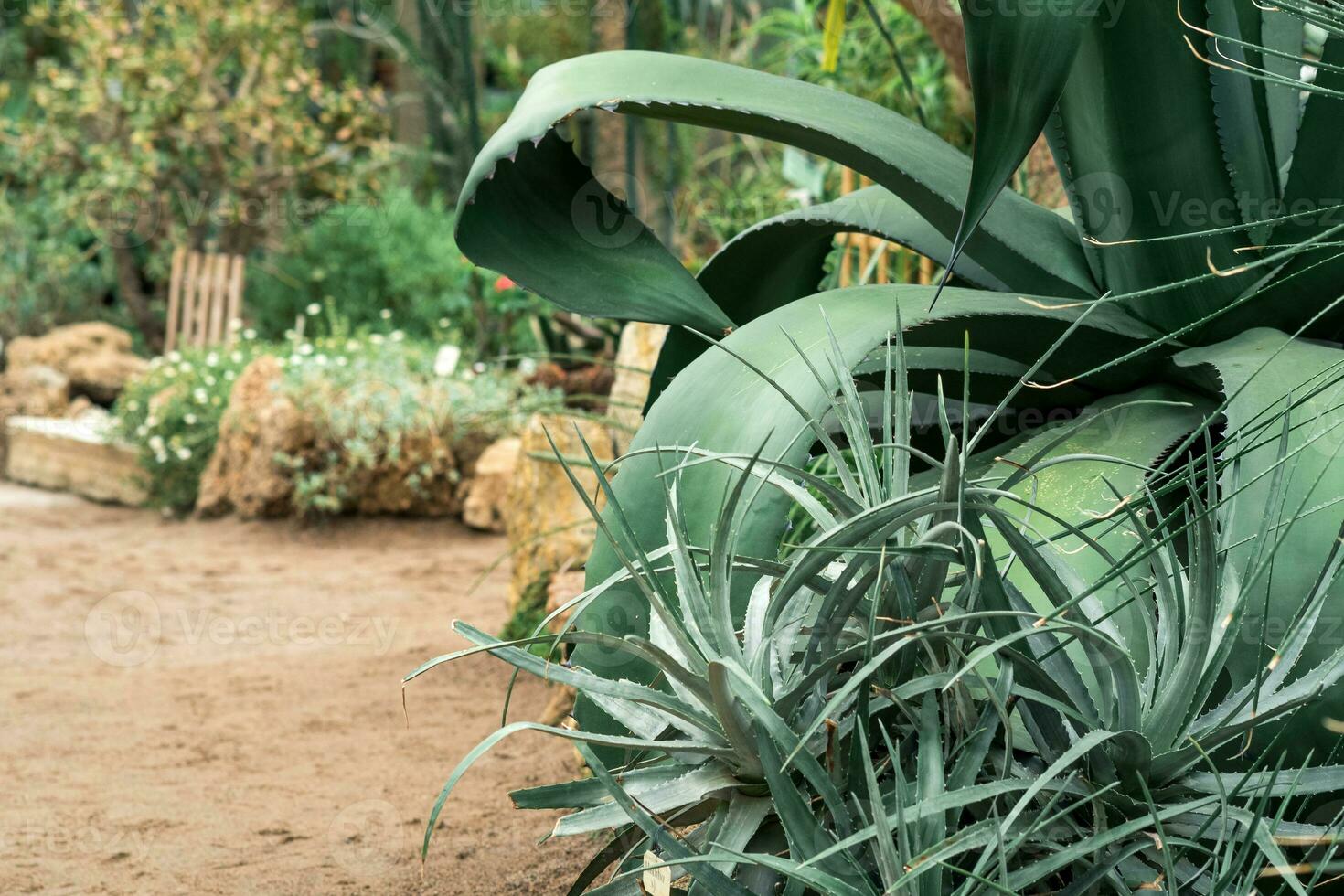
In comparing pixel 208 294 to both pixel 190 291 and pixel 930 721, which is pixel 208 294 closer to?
pixel 190 291

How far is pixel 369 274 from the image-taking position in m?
9.27

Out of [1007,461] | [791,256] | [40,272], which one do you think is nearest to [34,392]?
[40,272]

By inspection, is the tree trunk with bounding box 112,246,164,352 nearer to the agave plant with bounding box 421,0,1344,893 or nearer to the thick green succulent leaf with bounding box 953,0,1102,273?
the agave plant with bounding box 421,0,1344,893

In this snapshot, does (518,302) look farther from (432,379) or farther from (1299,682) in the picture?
(1299,682)

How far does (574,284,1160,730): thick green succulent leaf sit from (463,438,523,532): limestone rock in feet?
14.4

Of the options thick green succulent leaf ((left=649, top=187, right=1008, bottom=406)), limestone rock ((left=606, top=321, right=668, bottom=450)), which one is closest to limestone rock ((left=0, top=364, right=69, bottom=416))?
limestone rock ((left=606, top=321, right=668, bottom=450))

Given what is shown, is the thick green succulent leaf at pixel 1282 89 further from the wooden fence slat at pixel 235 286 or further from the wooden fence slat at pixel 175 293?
the wooden fence slat at pixel 175 293

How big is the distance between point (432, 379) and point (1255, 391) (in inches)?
222

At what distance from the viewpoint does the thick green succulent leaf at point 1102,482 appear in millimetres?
939

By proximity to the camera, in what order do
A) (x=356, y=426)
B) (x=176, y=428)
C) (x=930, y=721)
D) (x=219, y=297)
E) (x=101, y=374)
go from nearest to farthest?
(x=930, y=721) < (x=356, y=426) < (x=176, y=428) < (x=101, y=374) < (x=219, y=297)

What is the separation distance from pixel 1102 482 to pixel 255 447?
18.5 ft

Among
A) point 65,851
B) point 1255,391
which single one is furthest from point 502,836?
point 1255,391

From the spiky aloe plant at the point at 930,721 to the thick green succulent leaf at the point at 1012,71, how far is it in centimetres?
19

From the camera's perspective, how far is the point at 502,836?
174 centimetres
